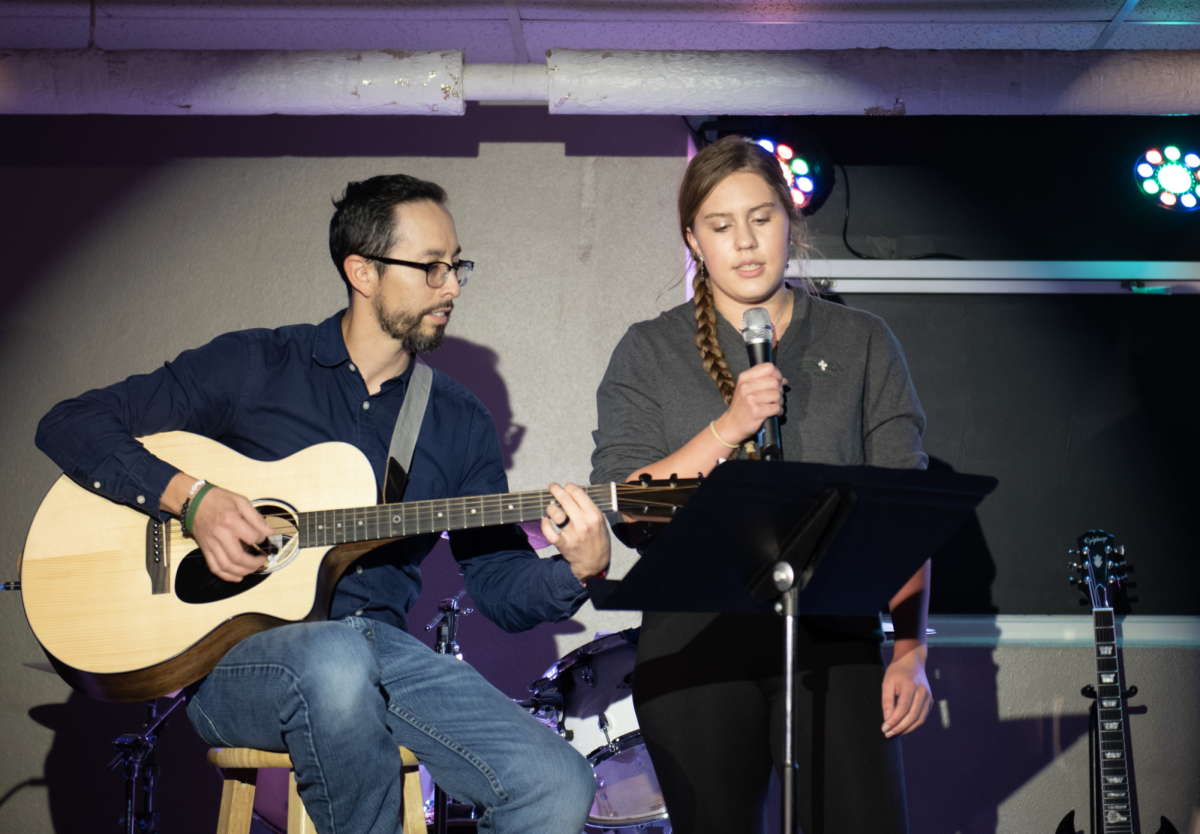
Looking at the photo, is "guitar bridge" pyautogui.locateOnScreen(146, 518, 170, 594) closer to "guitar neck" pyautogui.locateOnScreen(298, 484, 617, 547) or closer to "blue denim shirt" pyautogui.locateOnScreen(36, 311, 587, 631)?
"blue denim shirt" pyautogui.locateOnScreen(36, 311, 587, 631)

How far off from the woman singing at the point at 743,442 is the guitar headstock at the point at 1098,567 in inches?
65.5

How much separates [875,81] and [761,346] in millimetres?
2191

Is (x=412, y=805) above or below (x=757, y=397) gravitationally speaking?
below

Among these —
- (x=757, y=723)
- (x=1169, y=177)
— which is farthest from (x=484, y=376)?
(x=1169, y=177)

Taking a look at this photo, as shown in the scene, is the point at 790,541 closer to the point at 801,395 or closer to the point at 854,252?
the point at 801,395

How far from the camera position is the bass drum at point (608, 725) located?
10.2 ft

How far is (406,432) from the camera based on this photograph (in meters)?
2.63

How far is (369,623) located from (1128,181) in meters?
3.52

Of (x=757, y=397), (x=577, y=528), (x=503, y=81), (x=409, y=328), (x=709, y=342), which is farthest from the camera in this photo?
(x=503, y=81)

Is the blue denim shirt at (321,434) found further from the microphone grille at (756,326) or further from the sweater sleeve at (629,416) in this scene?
the microphone grille at (756,326)

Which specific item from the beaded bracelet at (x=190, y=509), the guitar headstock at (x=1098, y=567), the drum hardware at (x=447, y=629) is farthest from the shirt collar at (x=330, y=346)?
the guitar headstock at (x=1098, y=567)

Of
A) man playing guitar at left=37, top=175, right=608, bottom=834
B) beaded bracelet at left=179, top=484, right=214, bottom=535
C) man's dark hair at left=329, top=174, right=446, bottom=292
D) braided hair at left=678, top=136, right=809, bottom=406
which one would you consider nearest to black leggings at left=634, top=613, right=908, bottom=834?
man playing guitar at left=37, top=175, right=608, bottom=834

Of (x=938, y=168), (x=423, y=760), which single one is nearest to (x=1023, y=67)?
(x=938, y=168)

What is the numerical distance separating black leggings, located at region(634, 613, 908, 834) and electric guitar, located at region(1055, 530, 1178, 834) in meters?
1.80
